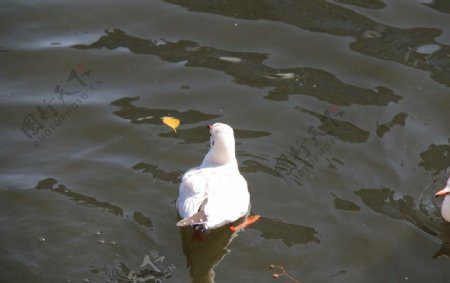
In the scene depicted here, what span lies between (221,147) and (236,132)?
91cm

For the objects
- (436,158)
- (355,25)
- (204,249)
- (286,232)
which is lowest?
(204,249)

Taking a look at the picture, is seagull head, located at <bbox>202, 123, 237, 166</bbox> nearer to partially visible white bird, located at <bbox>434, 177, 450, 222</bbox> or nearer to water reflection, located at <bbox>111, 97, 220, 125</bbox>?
water reflection, located at <bbox>111, 97, 220, 125</bbox>

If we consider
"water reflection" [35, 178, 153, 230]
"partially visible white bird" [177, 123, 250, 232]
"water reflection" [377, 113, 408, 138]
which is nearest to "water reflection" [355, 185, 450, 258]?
"water reflection" [377, 113, 408, 138]

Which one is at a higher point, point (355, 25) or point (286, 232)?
point (355, 25)

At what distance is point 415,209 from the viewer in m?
7.37

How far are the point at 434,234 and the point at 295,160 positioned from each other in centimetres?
149

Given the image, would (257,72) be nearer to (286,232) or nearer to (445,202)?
(286,232)

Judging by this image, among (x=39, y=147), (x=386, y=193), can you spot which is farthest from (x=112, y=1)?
(x=386, y=193)

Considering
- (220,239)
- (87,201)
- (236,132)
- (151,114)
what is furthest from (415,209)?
(87,201)

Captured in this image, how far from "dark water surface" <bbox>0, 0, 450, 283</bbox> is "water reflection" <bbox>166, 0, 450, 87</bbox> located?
0.02 m

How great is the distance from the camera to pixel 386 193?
752cm

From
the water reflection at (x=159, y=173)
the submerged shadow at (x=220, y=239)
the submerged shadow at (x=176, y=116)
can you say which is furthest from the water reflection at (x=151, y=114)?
the submerged shadow at (x=220, y=239)

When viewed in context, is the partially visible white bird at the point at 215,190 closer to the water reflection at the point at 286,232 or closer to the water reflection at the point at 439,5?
the water reflection at the point at 286,232

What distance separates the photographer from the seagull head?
24.0ft
